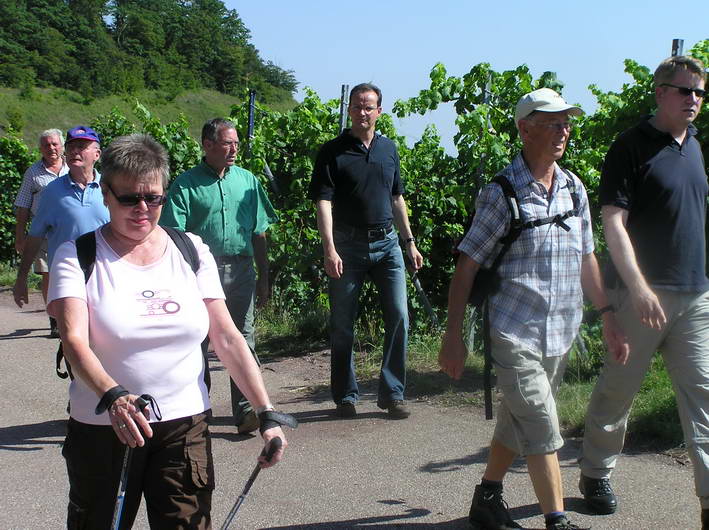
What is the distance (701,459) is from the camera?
12.1 feet

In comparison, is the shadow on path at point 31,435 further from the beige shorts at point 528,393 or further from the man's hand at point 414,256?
the beige shorts at point 528,393

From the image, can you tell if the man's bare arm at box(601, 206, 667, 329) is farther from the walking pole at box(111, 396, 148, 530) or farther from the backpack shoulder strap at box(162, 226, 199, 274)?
the walking pole at box(111, 396, 148, 530)

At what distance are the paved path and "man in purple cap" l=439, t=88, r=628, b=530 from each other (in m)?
0.67

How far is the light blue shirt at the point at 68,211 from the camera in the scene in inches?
230

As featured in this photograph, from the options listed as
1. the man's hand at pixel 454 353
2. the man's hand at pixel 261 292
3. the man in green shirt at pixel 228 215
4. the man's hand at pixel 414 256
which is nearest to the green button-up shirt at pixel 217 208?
the man in green shirt at pixel 228 215

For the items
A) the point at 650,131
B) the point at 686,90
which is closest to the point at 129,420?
the point at 650,131

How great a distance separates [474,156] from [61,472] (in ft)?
12.0

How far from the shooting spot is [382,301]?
232 inches

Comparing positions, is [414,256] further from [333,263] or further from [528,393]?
[528,393]

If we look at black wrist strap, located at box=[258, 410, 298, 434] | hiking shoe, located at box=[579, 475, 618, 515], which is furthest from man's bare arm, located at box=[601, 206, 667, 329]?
black wrist strap, located at box=[258, 410, 298, 434]

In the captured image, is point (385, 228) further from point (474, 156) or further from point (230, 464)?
point (230, 464)

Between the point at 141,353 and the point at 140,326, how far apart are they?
0.08 m

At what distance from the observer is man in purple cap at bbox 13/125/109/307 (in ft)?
19.2

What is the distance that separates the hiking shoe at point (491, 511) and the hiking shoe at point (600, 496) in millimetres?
423
